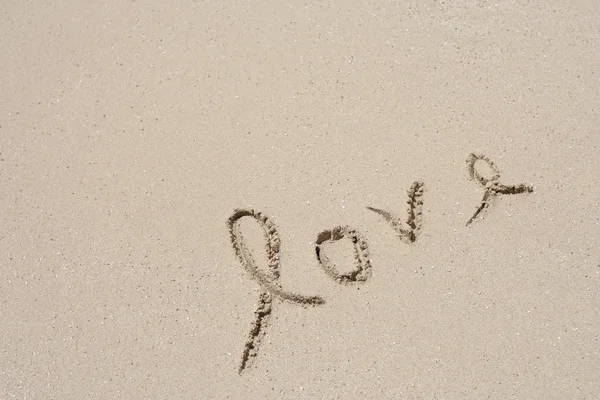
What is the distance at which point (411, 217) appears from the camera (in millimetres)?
1886

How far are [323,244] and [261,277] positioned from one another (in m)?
0.21

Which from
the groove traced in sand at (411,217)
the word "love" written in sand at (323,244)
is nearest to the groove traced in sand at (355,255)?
the word "love" written in sand at (323,244)

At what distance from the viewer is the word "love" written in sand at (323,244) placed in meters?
1.80

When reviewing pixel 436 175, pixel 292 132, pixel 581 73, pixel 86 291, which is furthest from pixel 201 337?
pixel 581 73

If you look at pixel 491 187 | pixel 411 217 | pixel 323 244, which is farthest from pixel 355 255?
pixel 491 187

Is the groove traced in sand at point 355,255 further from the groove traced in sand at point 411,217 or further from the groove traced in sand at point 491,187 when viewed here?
the groove traced in sand at point 491,187

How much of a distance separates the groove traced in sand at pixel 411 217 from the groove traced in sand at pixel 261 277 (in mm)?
311

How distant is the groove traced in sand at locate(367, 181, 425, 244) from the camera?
187 centimetres

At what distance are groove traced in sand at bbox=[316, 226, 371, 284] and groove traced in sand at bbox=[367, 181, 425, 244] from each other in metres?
0.10

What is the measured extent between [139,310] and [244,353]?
34 centimetres

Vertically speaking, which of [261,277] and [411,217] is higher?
[411,217]

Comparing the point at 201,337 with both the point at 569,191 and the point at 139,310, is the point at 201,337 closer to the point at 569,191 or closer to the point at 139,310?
the point at 139,310

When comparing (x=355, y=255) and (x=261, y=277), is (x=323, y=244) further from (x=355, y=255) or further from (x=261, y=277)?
(x=261, y=277)

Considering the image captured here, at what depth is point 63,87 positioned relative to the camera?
2131mm
